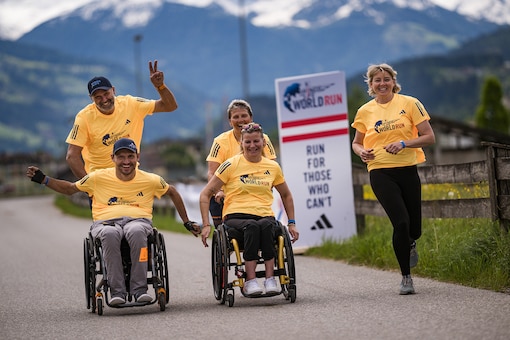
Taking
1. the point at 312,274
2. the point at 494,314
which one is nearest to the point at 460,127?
the point at 312,274

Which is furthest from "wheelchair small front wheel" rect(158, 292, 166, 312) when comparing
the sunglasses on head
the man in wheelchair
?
the sunglasses on head

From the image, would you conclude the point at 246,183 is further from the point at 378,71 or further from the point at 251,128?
the point at 378,71

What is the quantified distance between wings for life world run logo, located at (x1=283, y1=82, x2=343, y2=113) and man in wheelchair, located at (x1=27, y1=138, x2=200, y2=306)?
5990 mm

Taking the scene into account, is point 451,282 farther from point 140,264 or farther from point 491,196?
point 140,264

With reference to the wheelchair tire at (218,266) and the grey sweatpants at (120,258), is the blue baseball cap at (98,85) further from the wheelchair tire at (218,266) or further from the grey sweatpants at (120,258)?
the wheelchair tire at (218,266)

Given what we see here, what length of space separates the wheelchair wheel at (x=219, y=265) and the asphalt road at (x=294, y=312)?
166mm

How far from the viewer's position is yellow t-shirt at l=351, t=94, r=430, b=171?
9.20 m

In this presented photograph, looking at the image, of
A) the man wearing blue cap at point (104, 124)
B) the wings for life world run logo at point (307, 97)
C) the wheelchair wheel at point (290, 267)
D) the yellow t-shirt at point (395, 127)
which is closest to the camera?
the wheelchair wheel at point (290, 267)

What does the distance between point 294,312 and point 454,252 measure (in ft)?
8.41

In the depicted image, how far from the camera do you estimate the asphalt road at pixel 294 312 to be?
6926 millimetres

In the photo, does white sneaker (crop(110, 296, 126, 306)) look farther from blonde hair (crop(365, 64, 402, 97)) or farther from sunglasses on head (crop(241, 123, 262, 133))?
blonde hair (crop(365, 64, 402, 97))

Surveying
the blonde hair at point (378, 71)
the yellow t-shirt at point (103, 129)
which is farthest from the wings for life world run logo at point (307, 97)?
the blonde hair at point (378, 71)

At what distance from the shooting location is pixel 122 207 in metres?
9.15

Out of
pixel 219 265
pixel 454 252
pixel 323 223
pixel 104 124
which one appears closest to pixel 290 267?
pixel 219 265
